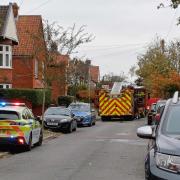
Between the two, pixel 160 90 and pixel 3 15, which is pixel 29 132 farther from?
pixel 160 90

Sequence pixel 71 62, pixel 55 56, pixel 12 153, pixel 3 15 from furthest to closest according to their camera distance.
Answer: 1. pixel 3 15
2. pixel 71 62
3. pixel 55 56
4. pixel 12 153

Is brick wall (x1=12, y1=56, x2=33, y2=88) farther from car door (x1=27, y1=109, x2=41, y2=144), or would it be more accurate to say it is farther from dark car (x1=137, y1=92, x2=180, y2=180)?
dark car (x1=137, y1=92, x2=180, y2=180)

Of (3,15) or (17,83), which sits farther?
(17,83)

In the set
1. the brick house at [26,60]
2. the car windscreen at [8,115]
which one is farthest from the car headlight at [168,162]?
the brick house at [26,60]

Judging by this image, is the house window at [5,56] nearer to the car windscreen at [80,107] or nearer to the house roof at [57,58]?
the car windscreen at [80,107]

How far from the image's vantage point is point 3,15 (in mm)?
42812

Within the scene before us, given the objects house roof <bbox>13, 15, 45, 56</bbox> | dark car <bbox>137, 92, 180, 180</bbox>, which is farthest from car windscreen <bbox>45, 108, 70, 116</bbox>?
dark car <bbox>137, 92, 180, 180</bbox>

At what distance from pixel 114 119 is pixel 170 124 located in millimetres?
42121

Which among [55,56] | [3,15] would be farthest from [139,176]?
[3,15]

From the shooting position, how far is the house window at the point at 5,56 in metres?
41.7

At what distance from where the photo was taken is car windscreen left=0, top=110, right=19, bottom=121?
18578 millimetres

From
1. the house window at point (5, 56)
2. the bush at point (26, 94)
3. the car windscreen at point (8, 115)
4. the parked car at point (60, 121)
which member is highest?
the house window at point (5, 56)

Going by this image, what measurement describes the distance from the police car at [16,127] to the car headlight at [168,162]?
1148cm

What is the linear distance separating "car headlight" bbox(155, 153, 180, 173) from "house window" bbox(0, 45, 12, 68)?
35.5 m
